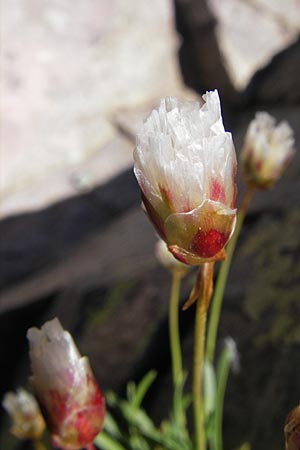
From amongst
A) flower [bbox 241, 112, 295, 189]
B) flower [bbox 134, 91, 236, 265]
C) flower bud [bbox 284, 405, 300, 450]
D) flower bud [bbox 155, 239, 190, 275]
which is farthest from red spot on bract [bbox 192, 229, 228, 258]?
flower [bbox 241, 112, 295, 189]

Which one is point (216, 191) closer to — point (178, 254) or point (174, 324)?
point (178, 254)

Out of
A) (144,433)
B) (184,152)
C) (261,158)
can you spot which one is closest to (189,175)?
(184,152)

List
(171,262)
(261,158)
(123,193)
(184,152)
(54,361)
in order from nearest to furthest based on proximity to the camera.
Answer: (184,152) → (54,361) → (171,262) → (261,158) → (123,193)

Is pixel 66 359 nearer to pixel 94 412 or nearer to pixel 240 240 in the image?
pixel 94 412

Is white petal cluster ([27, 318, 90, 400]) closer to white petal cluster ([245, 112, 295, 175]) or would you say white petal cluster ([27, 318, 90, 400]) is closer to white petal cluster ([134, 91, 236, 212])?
white petal cluster ([134, 91, 236, 212])

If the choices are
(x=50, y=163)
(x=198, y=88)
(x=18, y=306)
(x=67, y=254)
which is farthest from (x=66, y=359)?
(x=198, y=88)

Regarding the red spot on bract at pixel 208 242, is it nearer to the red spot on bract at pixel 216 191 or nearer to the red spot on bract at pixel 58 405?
the red spot on bract at pixel 216 191

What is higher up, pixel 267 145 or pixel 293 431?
pixel 293 431
